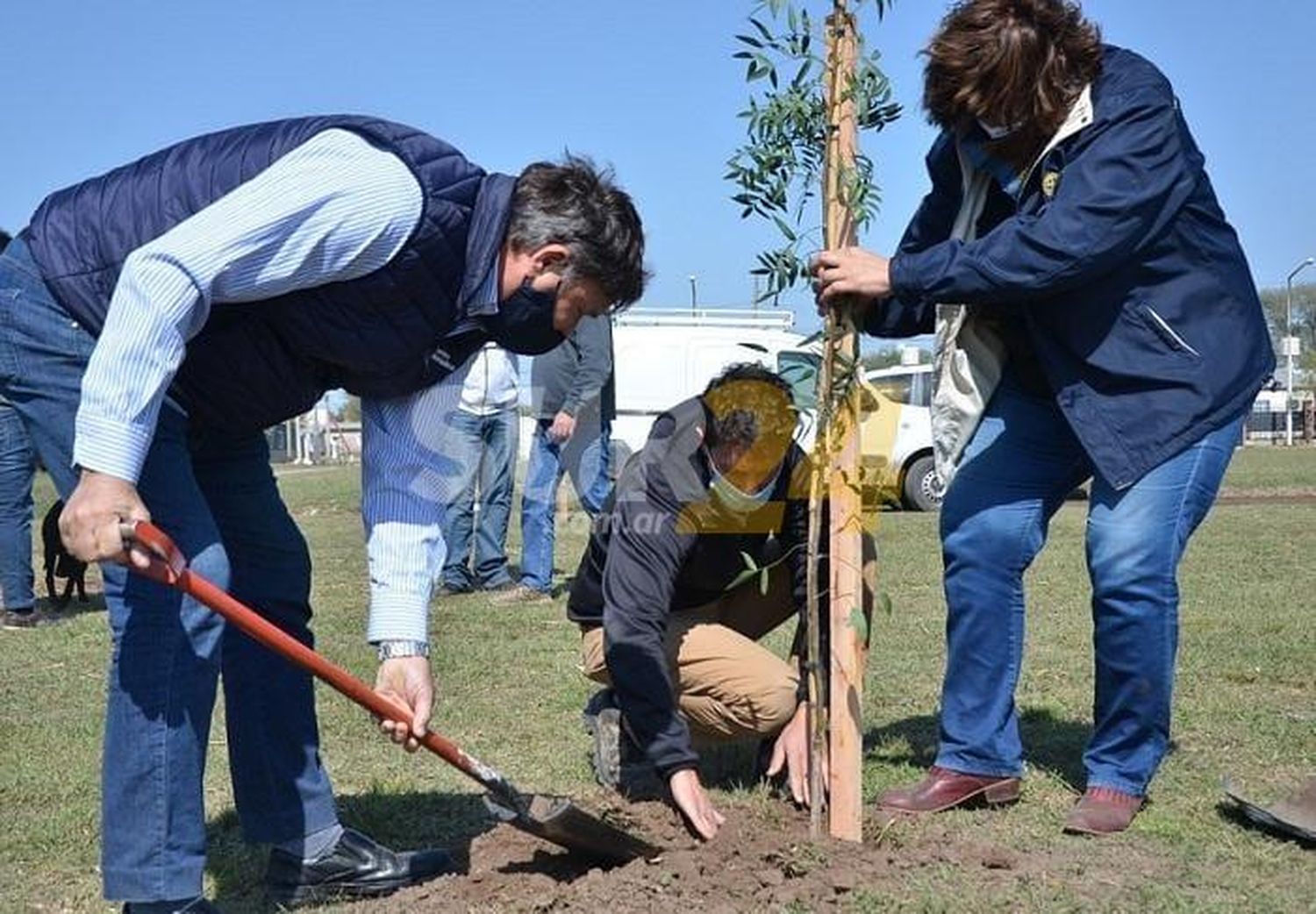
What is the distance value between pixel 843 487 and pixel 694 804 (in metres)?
0.86

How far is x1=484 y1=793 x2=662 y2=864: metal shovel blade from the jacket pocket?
5.52 ft

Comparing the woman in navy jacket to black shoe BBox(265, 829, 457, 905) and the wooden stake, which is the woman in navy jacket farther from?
black shoe BBox(265, 829, 457, 905)

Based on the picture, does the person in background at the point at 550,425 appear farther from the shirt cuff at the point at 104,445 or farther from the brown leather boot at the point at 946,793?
the shirt cuff at the point at 104,445

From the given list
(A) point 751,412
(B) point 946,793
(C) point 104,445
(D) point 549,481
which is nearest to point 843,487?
(A) point 751,412

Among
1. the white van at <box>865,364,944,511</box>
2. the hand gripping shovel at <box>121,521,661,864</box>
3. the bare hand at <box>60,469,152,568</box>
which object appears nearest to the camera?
the bare hand at <box>60,469,152,568</box>

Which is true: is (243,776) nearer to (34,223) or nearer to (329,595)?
(34,223)

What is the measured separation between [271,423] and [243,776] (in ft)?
2.81

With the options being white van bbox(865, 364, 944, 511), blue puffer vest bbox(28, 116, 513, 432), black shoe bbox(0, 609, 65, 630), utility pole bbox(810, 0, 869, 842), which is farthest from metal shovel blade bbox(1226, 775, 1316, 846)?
white van bbox(865, 364, 944, 511)

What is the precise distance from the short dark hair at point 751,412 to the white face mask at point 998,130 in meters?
0.77

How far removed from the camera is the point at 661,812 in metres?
3.76

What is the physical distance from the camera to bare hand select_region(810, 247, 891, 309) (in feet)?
10.8

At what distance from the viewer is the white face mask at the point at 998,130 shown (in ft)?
11.4

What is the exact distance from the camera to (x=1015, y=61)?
3361 mm

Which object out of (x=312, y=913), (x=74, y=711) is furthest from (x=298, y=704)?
(x=74, y=711)
